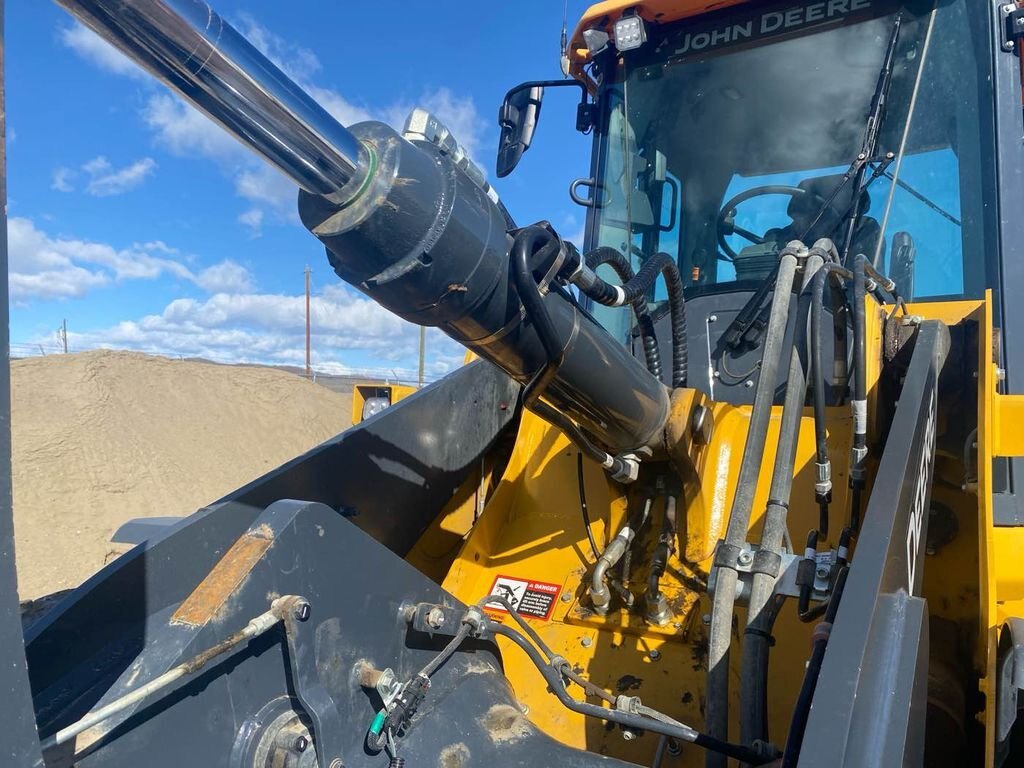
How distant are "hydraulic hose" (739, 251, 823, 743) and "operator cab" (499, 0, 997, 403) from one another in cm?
66

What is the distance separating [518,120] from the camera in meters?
3.40

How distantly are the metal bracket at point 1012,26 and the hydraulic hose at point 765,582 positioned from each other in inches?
68.9

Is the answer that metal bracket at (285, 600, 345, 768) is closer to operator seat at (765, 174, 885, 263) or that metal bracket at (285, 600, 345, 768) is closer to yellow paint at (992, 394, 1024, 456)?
yellow paint at (992, 394, 1024, 456)

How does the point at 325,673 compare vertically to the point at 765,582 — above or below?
below

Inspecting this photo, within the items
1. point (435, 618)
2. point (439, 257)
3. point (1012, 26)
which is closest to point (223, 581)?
point (435, 618)

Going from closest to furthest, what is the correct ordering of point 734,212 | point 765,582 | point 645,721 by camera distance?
1. point 765,582
2. point 645,721
3. point 734,212

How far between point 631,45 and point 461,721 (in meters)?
2.74

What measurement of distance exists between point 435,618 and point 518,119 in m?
2.21

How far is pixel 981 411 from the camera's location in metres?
1.98

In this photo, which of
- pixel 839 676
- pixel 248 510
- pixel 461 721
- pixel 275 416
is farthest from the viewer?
pixel 275 416

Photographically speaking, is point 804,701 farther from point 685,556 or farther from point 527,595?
point 527,595

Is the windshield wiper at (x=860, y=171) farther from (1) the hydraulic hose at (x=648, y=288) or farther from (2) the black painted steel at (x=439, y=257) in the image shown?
(2) the black painted steel at (x=439, y=257)

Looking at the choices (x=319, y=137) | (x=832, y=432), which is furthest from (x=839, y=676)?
(x=832, y=432)

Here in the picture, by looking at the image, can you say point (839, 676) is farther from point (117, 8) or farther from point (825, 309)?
point (825, 309)
